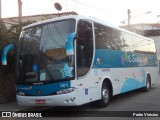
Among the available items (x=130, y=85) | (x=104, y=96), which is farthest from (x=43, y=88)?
(x=130, y=85)

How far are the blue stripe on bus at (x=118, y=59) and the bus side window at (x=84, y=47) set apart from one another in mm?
543

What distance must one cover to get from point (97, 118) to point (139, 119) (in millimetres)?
1283

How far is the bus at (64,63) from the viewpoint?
987 centimetres

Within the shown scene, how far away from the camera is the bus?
987 centimetres

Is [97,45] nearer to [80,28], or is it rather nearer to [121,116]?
[80,28]

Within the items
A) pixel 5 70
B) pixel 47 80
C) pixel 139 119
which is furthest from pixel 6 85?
pixel 139 119

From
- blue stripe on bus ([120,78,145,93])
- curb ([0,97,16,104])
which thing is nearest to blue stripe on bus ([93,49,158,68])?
blue stripe on bus ([120,78,145,93])

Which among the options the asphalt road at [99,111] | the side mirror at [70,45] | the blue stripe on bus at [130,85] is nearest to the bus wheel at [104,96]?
the asphalt road at [99,111]

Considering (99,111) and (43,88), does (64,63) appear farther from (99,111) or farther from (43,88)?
(99,111)

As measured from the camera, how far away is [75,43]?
1006 centimetres

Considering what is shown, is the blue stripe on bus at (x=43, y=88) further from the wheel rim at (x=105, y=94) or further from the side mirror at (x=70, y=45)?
the wheel rim at (x=105, y=94)

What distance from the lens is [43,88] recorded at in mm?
10094

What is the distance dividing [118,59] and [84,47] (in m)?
3.54

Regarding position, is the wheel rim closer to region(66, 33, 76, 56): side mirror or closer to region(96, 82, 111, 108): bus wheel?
region(96, 82, 111, 108): bus wheel
